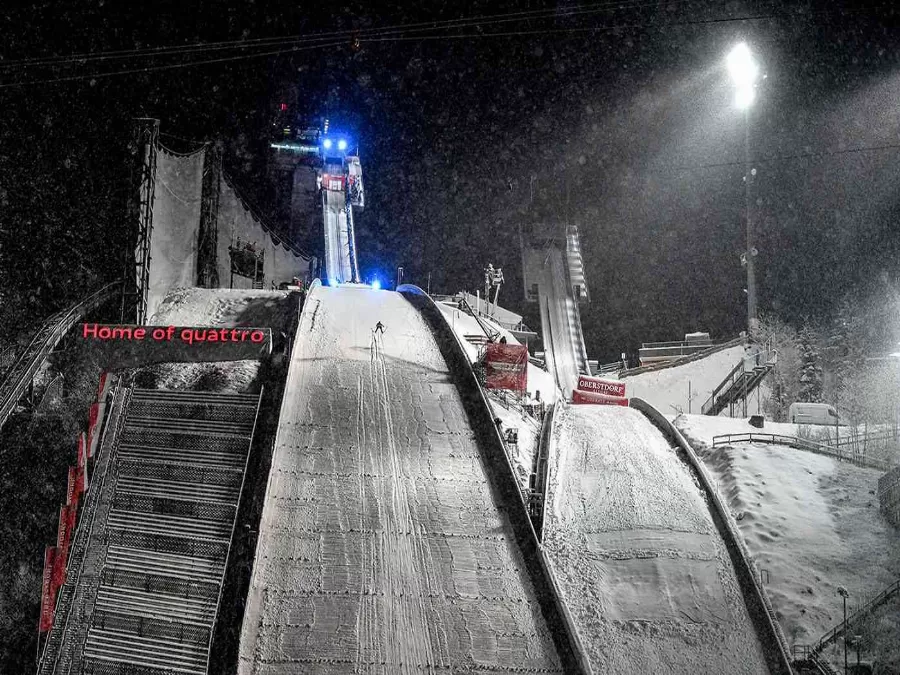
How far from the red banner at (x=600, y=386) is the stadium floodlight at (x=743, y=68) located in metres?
16.7

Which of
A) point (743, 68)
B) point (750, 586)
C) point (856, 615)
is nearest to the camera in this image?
point (750, 586)

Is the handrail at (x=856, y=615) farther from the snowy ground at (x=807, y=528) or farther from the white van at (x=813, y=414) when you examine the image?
the white van at (x=813, y=414)

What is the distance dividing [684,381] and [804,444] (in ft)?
48.4

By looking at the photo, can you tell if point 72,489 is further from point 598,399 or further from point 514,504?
point 598,399

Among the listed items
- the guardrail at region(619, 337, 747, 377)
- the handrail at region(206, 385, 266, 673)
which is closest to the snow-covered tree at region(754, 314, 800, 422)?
the guardrail at region(619, 337, 747, 377)

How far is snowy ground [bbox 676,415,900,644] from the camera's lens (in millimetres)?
12039

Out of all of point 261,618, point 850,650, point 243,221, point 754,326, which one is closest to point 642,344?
point 754,326

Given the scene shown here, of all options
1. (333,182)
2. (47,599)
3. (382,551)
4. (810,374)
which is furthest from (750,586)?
(333,182)

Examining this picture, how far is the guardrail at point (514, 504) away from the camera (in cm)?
877

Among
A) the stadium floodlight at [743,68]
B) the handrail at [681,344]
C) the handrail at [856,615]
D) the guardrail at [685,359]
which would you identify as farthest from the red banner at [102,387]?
the handrail at [681,344]

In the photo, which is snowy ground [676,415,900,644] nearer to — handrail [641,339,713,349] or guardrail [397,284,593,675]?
guardrail [397,284,593,675]

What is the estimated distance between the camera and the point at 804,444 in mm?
17438

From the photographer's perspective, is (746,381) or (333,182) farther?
(333,182)

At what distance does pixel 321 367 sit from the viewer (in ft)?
55.3
